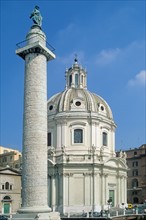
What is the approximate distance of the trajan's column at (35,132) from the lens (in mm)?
27297

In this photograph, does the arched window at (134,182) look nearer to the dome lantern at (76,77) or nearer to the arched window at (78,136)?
the dome lantern at (76,77)

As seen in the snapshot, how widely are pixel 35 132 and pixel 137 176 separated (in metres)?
59.7

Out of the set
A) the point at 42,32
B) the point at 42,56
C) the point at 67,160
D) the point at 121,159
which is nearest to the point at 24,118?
the point at 42,56

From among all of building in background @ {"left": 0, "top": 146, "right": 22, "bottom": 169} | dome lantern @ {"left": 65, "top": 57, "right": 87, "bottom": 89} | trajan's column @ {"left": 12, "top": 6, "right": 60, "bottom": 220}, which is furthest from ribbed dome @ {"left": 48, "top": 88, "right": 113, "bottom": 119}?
trajan's column @ {"left": 12, "top": 6, "right": 60, "bottom": 220}

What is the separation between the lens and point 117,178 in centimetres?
5769

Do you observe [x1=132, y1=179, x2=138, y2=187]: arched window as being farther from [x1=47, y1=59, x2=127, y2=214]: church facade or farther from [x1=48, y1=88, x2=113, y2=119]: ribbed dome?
[x1=48, y1=88, x2=113, y2=119]: ribbed dome

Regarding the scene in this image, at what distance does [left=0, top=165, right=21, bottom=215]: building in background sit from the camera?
56.3 meters

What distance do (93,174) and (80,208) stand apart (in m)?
4.81

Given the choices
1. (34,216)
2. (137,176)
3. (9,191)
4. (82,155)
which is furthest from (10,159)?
(34,216)

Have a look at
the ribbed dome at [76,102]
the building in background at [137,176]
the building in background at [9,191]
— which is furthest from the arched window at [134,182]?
the building in background at [9,191]

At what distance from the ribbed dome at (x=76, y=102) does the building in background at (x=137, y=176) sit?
2818cm

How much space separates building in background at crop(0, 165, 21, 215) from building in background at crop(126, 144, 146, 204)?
32142 millimetres

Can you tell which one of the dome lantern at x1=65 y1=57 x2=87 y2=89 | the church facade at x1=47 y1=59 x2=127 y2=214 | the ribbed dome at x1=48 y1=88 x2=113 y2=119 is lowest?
the church facade at x1=47 y1=59 x2=127 y2=214

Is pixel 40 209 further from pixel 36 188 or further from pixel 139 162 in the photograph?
pixel 139 162
